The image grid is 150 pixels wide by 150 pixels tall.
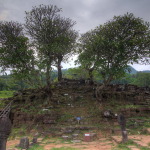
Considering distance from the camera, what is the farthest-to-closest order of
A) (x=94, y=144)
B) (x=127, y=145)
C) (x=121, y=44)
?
(x=121, y=44), (x=94, y=144), (x=127, y=145)

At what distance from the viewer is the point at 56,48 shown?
16406 mm

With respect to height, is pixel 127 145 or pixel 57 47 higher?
pixel 57 47

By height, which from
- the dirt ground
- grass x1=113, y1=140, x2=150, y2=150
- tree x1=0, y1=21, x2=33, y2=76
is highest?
tree x1=0, y1=21, x2=33, y2=76

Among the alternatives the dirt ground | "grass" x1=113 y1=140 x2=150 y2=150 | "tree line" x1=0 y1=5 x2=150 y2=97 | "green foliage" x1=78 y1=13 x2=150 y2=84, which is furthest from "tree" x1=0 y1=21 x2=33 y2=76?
"grass" x1=113 y1=140 x2=150 y2=150

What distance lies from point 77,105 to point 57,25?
353 inches

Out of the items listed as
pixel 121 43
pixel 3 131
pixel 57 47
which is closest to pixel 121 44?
pixel 121 43

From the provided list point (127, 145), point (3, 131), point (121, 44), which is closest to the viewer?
point (3, 131)

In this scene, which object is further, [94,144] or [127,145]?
[94,144]

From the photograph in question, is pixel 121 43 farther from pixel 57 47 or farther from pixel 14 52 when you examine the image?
pixel 14 52

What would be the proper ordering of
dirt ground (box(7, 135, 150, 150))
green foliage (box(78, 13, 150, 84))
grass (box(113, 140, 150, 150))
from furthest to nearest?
green foliage (box(78, 13, 150, 84))
dirt ground (box(7, 135, 150, 150))
grass (box(113, 140, 150, 150))

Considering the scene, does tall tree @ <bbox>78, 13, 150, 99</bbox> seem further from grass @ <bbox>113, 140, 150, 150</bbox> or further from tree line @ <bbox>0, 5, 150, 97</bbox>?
grass @ <bbox>113, 140, 150, 150</bbox>

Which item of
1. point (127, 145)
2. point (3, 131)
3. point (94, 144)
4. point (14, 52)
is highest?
point (14, 52)

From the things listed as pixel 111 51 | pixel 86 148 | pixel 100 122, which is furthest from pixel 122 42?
pixel 86 148

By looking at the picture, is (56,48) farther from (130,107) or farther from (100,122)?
(130,107)
